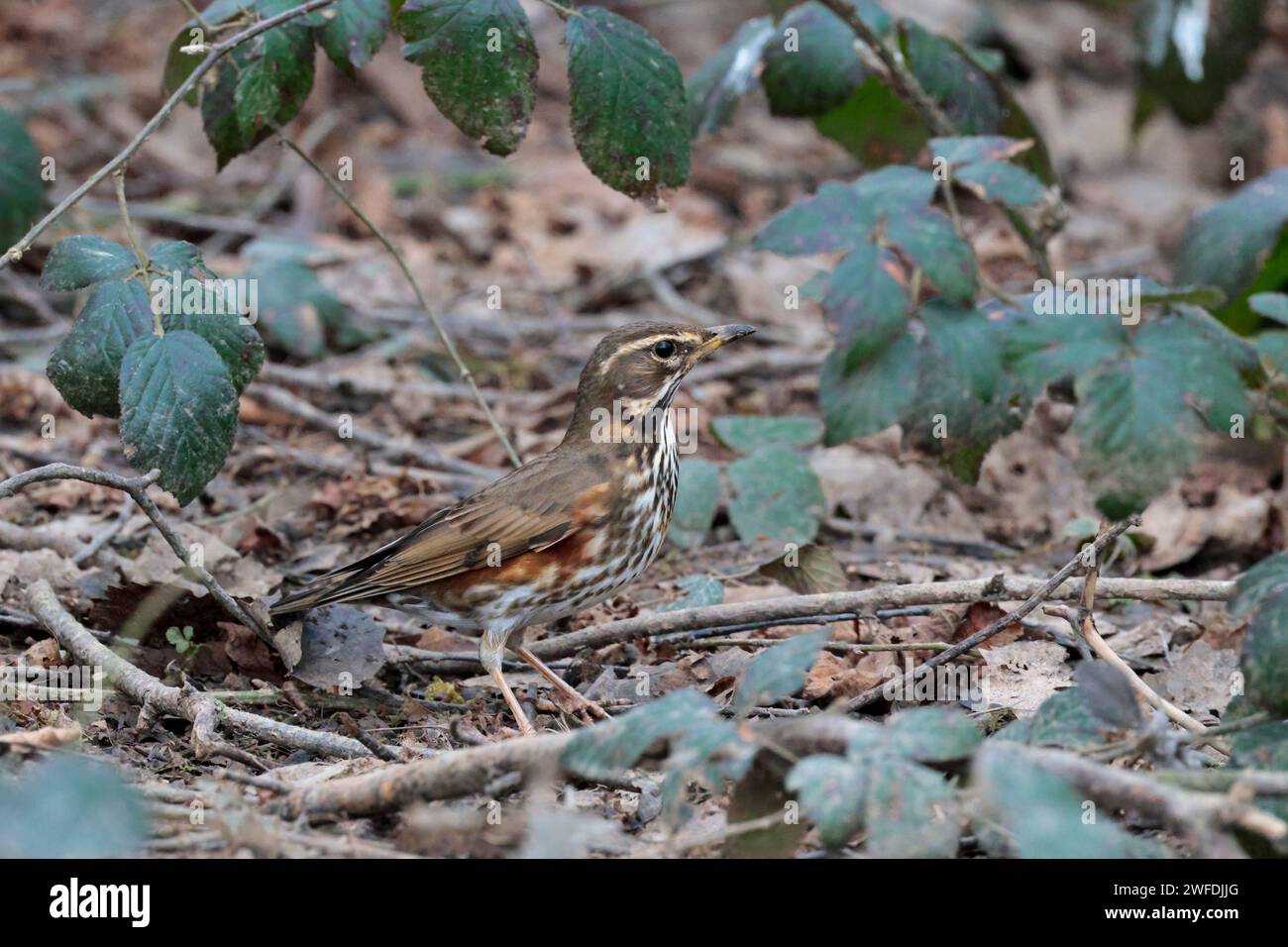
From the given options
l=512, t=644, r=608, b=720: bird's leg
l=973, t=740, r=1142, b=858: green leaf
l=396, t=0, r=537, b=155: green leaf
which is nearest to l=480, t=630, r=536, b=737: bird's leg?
l=512, t=644, r=608, b=720: bird's leg

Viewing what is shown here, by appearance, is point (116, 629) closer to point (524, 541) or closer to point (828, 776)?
point (524, 541)

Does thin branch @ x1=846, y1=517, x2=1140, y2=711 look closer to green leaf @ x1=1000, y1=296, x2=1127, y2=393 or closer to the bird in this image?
green leaf @ x1=1000, y1=296, x2=1127, y2=393

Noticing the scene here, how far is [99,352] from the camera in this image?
465cm

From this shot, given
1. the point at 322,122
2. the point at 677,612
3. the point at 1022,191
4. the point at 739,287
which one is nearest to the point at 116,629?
the point at 677,612

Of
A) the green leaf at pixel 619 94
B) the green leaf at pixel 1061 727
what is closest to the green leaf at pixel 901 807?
the green leaf at pixel 1061 727

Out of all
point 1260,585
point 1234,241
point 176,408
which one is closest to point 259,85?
point 176,408

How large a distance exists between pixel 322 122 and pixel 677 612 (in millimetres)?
7817

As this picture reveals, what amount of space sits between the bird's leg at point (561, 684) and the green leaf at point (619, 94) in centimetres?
193

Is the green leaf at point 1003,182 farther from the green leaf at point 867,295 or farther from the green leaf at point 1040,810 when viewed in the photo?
the green leaf at point 1040,810

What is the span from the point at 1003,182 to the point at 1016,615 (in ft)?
5.27

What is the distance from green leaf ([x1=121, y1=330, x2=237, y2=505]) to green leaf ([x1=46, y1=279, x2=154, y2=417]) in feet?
0.36

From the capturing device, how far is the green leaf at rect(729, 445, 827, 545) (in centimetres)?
657

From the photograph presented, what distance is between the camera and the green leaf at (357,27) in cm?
527
